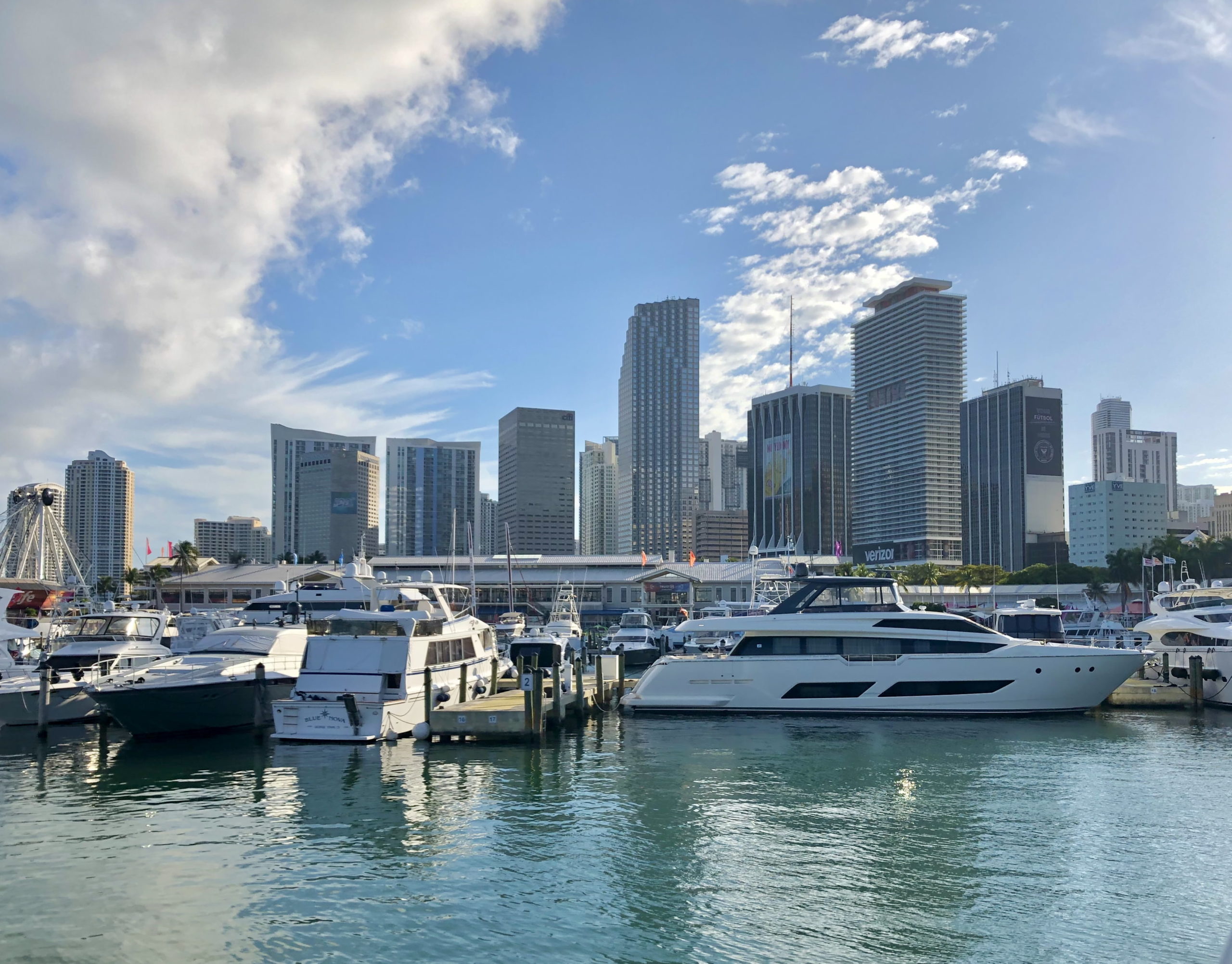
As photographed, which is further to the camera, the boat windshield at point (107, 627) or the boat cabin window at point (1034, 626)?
the boat cabin window at point (1034, 626)

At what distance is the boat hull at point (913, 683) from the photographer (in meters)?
33.5

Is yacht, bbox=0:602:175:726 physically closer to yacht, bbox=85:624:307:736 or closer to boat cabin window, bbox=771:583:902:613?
yacht, bbox=85:624:307:736

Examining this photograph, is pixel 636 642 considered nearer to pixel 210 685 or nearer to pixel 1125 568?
pixel 210 685

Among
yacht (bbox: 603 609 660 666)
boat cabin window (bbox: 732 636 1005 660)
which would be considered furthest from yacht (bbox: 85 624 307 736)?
yacht (bbox: 603 609 660 666)

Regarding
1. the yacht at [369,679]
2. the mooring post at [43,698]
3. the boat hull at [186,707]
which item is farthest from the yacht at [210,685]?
the yacht at [369,679]

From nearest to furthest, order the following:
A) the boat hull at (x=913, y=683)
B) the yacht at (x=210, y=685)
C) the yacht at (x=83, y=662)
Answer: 1. the yacht at (x=210, y=685)
2. the yacht at (x=83, y=662)
3. the boat hull at (x=913, y=683)

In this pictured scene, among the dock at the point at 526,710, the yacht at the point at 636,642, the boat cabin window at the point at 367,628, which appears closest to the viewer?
the dock at the point at 526,710

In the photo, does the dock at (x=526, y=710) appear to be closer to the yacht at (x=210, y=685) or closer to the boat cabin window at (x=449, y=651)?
the boat cabin window at (x=449, y=651)

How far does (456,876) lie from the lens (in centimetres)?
1596

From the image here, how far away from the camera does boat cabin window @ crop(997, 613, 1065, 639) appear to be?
135 feet

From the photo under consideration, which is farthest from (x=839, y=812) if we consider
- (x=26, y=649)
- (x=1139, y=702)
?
(x=26, y=649)

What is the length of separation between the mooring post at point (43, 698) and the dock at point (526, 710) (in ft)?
44.0

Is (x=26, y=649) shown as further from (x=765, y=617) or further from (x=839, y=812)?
(x=839, y=812)

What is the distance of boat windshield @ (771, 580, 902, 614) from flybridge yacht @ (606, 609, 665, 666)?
63.1 feet
